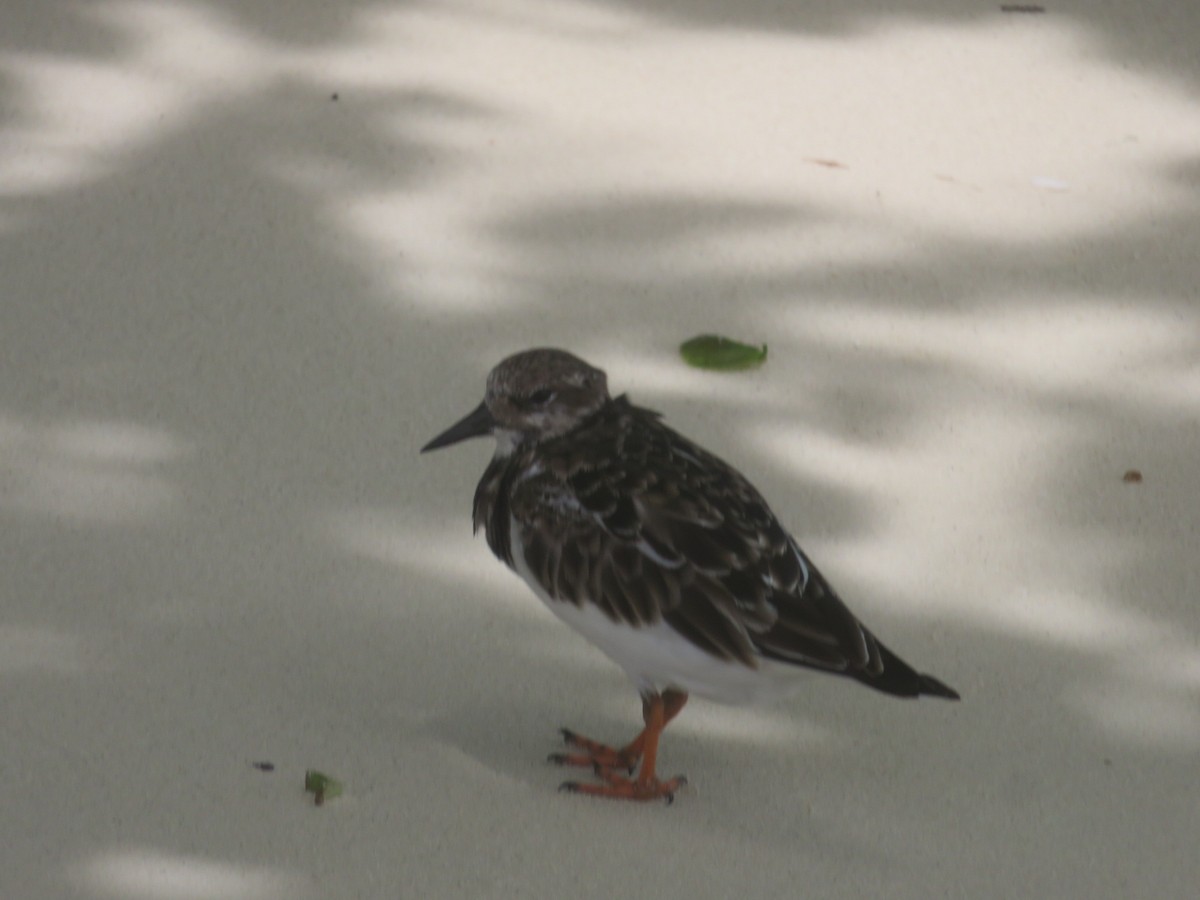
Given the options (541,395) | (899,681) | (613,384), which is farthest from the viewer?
(613,384)

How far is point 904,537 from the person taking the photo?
424 cm

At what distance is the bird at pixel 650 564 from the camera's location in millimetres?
3145

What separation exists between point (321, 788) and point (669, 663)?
2.28 ft

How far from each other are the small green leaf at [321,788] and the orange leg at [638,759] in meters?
0.43

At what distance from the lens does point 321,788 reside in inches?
132

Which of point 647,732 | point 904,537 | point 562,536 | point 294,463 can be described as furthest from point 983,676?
point 294,463

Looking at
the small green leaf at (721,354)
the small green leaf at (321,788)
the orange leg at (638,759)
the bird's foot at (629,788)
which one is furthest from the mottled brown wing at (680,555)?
the small green leaf at (721,354)

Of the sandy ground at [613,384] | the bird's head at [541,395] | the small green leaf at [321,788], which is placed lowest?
the small green leaf at [321,788]

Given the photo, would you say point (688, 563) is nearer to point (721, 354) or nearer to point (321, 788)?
point (321, 788)

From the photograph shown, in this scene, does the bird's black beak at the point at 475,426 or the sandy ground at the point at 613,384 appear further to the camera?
→ the bird's black beak at the point at 475,426

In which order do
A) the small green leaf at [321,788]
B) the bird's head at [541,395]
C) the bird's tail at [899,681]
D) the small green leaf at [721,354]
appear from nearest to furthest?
the bird's tail at [899,681]
the small green leaf at [321,788]
the bird's head at [541,395]
the small green leaf at [721,354]

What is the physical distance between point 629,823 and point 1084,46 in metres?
3.76

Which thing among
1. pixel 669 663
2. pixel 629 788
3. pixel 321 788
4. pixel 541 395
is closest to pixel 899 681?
pixel 669 663

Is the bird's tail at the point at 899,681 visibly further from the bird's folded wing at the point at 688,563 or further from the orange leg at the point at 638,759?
Result: the orange leg at the point at 638,759
